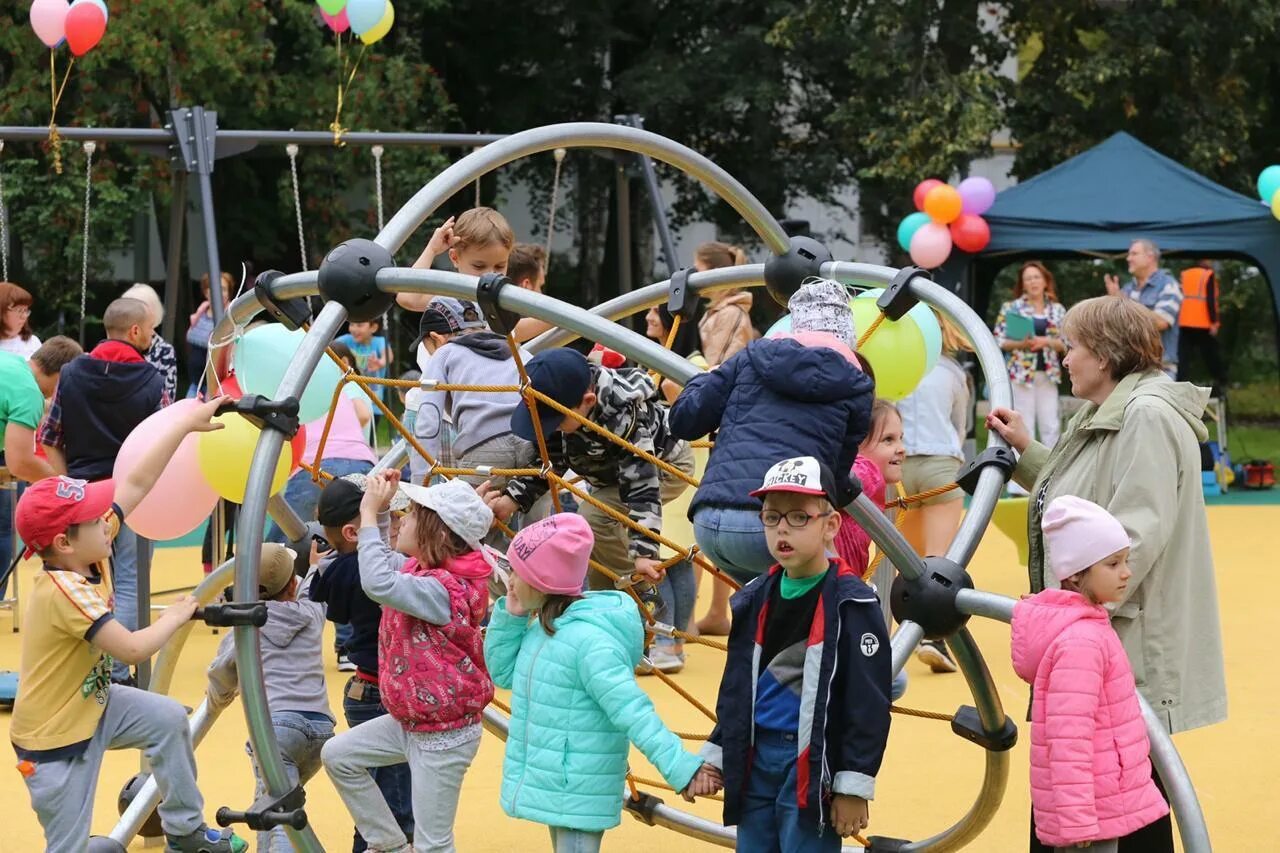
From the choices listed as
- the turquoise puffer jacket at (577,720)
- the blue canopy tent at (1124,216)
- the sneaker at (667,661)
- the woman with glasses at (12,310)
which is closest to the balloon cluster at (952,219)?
the blue canopy tent at (1124,216)

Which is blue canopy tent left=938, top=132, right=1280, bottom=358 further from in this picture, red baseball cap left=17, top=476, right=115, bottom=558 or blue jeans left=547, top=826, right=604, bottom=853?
red baseball cap left=17, top=476, right=115, bottom=558

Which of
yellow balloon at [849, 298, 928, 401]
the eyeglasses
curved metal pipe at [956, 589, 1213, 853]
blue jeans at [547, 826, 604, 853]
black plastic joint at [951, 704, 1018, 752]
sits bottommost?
blue jeans at [547, 826, 604, 853]

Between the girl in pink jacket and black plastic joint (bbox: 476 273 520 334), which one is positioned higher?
black plastic joint (bbox: 476 273 520 334)

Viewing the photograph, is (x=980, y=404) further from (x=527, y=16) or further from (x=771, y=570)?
(x=771, y=570)

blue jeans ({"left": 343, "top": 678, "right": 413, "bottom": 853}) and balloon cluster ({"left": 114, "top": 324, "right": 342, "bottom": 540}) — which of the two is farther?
balloon cluster ({"left": 114, "top": 324, "right": 342, "bottom": 540})

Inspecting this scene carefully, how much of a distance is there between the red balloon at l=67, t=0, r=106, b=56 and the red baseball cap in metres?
6.61

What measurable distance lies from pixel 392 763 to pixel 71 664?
83 centimetres

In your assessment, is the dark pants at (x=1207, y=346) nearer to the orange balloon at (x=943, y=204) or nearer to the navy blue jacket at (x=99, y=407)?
the orange balloon at (x=943, y=204)

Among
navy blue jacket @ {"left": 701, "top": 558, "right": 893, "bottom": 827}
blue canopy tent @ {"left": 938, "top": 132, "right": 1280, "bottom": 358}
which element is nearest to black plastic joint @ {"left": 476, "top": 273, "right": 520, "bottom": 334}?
navy blue jacket @ {"left": 701, "top": 558, "right": 893, "bottom": 827}

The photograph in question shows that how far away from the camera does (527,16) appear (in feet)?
74.3

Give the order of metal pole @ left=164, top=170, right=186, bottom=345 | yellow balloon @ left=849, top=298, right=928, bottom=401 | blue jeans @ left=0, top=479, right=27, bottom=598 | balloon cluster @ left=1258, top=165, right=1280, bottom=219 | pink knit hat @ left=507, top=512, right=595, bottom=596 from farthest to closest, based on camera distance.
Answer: balloon cluster @ left=1258, top=165, right=1280, bottom=219
metal pole @ left=164, top=170, right=186, bottom=345
blue jeans @ left=0, top=479, right=27, bottom=598
yellow balloon @ left=849, top=298, right=928, bottom=401
pink knit hat @ left=507, top=512, right=595, bottom=596

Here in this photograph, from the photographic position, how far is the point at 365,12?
10812mm

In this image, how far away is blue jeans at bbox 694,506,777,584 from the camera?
12.1 ft

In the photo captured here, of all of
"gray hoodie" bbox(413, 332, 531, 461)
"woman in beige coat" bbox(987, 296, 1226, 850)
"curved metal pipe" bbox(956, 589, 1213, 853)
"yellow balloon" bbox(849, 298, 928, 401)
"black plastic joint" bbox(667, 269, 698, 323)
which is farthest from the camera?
"black plastic joint" bbox(667, 269, 698, 323)
